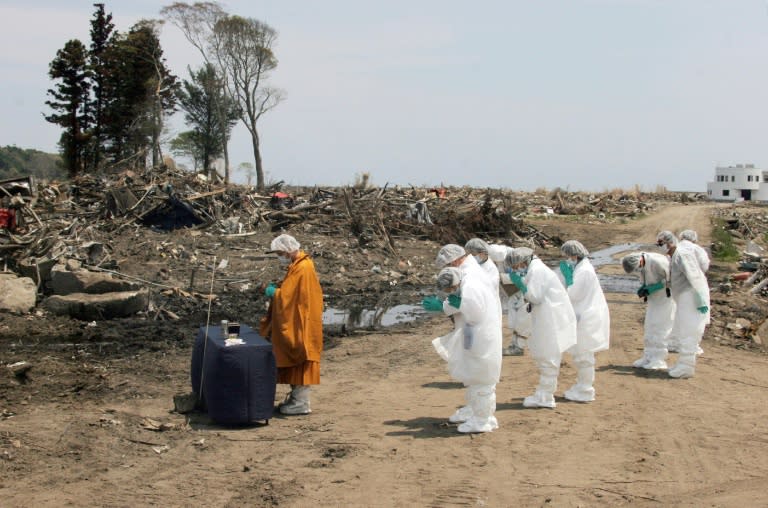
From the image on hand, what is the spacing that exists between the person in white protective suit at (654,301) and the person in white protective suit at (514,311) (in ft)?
4.97

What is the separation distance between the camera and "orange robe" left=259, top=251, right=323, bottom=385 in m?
8.21

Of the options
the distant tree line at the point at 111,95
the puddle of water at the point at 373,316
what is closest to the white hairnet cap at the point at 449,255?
the puddle of water at the point at 373,316

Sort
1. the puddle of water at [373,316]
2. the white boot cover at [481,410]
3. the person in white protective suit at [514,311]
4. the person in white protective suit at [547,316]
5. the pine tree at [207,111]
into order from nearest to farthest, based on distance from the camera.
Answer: the white boot cover at [481,410] → the person in white protective suit at [547,316] → the person in white protective suit at [514,311] → the puddle of water at [373,316] → the pine tree at [207,111]

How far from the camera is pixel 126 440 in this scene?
24.8ft

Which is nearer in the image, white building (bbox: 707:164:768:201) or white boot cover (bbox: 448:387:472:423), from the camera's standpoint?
white boot cover (bbox: 448:387:472:423)

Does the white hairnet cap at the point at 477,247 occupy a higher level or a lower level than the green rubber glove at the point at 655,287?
higher

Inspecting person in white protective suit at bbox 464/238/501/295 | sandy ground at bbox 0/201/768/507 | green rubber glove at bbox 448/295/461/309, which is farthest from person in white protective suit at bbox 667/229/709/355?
green rubber glove at bbox 448/295/461/309

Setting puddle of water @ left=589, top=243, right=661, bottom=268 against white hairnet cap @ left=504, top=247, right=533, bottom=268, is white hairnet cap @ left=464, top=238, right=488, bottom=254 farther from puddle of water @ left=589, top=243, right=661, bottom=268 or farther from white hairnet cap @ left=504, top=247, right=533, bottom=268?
puddle of water @ left=589, top=243, right=661, bottom=268

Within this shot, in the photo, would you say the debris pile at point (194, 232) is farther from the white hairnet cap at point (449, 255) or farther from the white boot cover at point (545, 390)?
the white hairnet cap at point (449, 255)

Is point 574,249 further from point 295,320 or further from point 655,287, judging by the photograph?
point 295,320

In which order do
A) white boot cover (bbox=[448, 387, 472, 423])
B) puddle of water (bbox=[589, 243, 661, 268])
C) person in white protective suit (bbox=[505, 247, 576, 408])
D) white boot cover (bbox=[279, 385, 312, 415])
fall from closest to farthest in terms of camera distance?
white boot cover (bbox=[448, 387, 472, 423]), person in white protective suit (bbox=[505, 247, 576, 408]), white boot cover (bbox=[279, 385, 312, 415]), puddle of water (bbox=[589, 243, 661, 268])

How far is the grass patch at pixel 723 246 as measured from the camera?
25.8 metres

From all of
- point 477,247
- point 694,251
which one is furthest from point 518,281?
point 694,251

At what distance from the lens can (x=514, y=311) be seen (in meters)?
11.4
